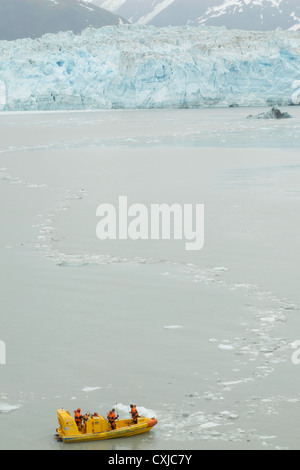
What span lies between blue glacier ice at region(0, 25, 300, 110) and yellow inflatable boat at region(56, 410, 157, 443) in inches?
1424

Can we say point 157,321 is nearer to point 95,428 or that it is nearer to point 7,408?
point 7,408

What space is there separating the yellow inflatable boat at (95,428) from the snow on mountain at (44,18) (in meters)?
143

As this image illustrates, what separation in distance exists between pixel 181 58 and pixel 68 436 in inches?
1453

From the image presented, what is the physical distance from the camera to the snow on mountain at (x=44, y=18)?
14075cm

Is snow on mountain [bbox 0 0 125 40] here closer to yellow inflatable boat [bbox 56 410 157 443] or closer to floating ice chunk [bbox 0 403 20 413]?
floating ice chunk [bbox 0 403 20 413]

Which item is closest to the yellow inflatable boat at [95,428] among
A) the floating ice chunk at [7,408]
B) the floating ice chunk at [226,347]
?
the floating ice chunk at [7,408]

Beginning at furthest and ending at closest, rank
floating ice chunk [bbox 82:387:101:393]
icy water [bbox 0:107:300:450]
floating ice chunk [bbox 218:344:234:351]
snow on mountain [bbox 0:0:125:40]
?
snow on mountain [bbox 0:0:125:40]
floating ice chunk [bbox 218:344:234:351]
floating ice chunk [bbox 82:387:101:393]
icy water [bbox 0:107:300:450]

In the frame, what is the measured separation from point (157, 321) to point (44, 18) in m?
149

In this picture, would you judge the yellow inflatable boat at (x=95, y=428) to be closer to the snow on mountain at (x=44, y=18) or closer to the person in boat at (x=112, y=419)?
the person in boat at (x=112, y=419)

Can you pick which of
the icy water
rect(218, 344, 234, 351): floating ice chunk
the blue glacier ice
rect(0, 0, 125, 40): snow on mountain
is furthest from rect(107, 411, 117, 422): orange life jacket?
rect(0, 0, 125, 40): snow on mountain

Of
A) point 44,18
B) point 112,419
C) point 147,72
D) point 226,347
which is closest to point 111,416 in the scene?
point 112,419

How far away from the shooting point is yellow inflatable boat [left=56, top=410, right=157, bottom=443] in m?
2.98

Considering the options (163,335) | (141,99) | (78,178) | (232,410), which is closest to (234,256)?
(163,335)
